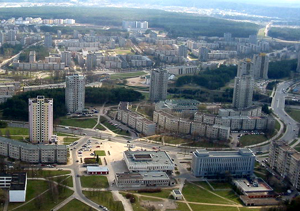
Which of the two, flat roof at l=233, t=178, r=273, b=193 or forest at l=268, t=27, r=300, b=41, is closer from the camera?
flat roof at l=233, t=178, r=273, b=193

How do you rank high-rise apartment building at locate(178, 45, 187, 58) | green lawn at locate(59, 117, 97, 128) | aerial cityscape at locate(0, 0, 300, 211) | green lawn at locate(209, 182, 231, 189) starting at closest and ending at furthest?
aerial cityscape at locate(0, 0, 300, 211)
green lawn at locate(209, 182, 231, 189)
green lawn at locate(59, 117, 97, 128)
high-rise apartment building at locate(178, 45, 187, 58)

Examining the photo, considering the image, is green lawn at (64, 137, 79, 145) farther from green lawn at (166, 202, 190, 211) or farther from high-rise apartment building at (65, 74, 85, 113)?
green lawn at (166, 202, 190, 211)

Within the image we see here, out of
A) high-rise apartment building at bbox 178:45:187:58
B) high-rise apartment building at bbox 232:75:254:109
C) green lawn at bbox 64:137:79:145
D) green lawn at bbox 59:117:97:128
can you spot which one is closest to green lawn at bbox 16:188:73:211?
green lawn at bbox 64:137:79:145

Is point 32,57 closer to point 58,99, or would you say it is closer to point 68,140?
point 58,99

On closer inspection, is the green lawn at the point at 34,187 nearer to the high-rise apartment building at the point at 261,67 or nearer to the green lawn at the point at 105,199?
the green lawn at the point at 105,199

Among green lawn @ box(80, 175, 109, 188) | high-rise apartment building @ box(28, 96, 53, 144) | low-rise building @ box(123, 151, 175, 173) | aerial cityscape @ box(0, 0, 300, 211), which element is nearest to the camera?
aerial cityscape @ box(0, 0, 300, 211)

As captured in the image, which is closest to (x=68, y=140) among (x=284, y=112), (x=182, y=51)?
(x=284, y=112)

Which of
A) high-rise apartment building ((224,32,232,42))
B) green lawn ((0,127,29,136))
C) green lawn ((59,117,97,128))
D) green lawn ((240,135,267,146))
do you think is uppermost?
high-rise apartment building ((224,32,232,42))
